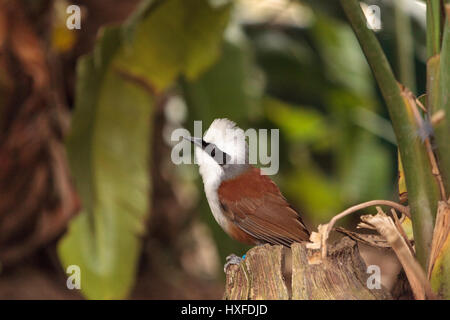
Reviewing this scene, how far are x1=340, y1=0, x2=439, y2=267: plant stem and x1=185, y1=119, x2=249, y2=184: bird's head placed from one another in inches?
6.9

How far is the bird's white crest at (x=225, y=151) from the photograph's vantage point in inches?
15.3

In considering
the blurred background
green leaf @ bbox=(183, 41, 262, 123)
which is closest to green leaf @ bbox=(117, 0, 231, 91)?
the blurred background

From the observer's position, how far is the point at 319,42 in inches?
92.0

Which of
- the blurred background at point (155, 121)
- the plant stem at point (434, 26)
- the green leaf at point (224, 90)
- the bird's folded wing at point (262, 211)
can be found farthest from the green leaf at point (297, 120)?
the bird's folded wing at point (262, 211)

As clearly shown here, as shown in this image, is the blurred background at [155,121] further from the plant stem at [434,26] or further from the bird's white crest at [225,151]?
the bird's white crest at [225,151]

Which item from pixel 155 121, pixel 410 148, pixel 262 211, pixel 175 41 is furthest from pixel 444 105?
pixel 155 121

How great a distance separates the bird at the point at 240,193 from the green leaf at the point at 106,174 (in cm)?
65

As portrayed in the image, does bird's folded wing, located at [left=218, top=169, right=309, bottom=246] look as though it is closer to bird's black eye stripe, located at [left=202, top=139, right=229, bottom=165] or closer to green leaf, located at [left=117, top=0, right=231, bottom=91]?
bird's black eye stripe, located at [left=202, top=139, right=229, bottom=165]

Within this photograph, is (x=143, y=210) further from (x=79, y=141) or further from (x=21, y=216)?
(x=21, y=216)

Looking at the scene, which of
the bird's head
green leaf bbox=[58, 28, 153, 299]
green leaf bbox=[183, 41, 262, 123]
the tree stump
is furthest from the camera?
green leaf bbox=[183, 41, 262, 123]

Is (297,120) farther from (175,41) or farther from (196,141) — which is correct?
(196,141)

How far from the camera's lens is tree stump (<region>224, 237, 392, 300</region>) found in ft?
1.64

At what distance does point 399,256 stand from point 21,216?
150 centimetres

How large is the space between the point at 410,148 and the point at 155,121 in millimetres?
1454
